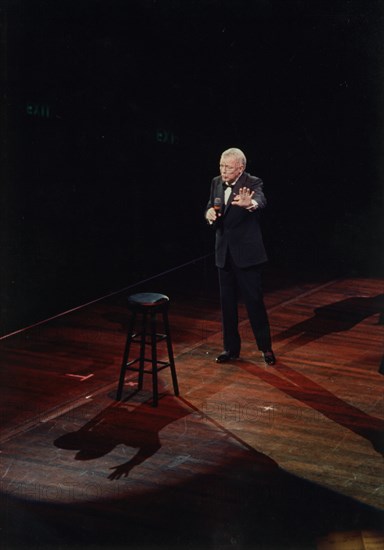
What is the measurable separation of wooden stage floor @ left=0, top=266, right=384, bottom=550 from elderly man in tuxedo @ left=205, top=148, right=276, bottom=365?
0.44 metres

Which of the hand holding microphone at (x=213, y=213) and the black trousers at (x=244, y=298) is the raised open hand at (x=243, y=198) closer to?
the hand holding microphone at (x=213, y=213)

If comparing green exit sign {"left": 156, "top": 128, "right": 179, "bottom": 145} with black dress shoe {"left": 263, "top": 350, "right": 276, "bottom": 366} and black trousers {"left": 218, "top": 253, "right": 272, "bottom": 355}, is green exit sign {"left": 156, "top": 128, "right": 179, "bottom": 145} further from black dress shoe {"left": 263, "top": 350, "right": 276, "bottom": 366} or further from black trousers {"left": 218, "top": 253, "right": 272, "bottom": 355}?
black dress shoe {"left": 263, "top": 350, "right": 276, "bottom": 366}

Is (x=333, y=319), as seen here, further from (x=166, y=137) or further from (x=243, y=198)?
(x=166, y=137)

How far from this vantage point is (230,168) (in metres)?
6.68

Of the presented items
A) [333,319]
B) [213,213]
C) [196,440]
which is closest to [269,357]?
[213,213]

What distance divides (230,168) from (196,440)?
6.53ft

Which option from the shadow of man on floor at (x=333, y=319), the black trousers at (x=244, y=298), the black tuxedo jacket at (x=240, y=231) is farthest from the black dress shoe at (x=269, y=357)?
the black tuxedo jacket at (x=240, y=231)

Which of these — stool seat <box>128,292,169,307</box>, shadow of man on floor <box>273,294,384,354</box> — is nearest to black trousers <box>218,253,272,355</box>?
shadow of man on floor <box>273,294,384,354</box>

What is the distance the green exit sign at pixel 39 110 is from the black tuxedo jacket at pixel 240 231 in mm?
3010

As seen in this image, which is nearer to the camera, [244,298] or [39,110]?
[244,298]

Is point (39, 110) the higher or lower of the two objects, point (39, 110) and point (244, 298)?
the higher

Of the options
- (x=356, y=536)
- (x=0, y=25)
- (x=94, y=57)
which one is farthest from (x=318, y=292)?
(x=356, y=536)

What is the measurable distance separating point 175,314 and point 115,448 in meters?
3.04

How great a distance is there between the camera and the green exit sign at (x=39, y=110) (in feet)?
30.2
